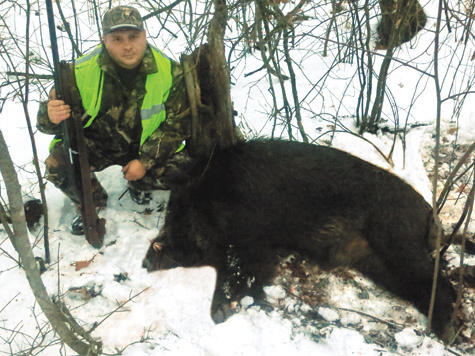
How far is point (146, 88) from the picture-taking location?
3348 mm

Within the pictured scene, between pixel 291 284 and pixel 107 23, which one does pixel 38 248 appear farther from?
pixel 291 284

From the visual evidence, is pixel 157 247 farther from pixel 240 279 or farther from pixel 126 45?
pixel 126 45

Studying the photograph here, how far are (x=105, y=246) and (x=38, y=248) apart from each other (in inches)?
21.7

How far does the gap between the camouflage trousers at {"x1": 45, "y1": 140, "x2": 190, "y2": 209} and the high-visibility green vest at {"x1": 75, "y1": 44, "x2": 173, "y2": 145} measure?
1.07 feet

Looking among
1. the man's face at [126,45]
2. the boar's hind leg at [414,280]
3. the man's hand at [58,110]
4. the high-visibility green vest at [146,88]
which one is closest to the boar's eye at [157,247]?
the high-visibility green vest at [146,88]

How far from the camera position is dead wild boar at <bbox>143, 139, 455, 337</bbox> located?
300 centimetres

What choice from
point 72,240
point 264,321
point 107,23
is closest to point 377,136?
point 264,321

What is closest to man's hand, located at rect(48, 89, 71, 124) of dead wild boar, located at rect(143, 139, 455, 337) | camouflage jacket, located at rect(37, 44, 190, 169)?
camouflage jacket, located at rect(37, 44, 190, 169)

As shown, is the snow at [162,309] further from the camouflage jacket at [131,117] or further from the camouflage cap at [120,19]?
the camouflage cap at [120,19]

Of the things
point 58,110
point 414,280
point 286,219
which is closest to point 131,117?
point 58,110

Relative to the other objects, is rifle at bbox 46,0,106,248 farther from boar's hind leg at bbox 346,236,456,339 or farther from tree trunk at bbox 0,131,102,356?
boar's hind leg at bbox 346,236,456,339

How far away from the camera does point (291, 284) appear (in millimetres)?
3168

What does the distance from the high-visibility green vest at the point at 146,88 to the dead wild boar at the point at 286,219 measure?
1.76 ft

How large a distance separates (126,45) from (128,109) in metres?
0.61
